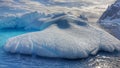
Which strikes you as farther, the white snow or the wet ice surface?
the white snow

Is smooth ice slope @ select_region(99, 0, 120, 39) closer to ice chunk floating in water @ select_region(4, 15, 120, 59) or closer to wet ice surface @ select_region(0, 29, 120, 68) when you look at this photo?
ice chunk floating in water @ select_region(4, 15, 120, 59)

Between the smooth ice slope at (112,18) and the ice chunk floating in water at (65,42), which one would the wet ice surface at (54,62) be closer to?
the ice chunk floating in water at (65,42)

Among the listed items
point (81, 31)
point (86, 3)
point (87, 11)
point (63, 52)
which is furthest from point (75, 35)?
point (86, 3)

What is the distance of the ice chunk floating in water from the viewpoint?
5492mm

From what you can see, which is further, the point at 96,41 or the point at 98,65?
the point at 96,41

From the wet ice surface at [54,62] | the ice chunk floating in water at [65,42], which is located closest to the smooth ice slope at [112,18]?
the ice chunk floating in water at [65,42]

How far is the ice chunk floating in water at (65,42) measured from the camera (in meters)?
5.49

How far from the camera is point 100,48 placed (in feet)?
19.3

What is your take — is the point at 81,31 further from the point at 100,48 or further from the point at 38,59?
A: the point at 38,59

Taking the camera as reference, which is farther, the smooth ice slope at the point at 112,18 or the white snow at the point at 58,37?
the smooth ice slope at the point at 112,18

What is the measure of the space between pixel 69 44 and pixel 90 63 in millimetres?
535

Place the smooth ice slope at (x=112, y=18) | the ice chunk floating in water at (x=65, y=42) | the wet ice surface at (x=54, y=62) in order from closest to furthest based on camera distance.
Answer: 1. the wet ice surface at (x=54, y=62)
2. the ice chunk floating in water at (x=65, y=42)
3. the smooth ice slope at (x=112, y=18)

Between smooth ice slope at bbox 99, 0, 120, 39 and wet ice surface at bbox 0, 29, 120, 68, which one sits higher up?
smooth ice slope at bbox 99, 0, 120, 39

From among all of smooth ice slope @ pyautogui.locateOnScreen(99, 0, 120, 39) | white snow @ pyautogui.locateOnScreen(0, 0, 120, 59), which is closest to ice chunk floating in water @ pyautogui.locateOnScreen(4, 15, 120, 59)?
white snow @ pyautogui.locateOnScreen(0, 0, 120, 59)
